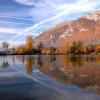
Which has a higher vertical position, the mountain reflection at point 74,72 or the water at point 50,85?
the water at point 50,85

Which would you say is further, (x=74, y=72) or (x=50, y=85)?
(x=74, y=72)

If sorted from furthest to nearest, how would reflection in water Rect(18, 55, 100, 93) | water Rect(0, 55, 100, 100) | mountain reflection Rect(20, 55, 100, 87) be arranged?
mountain reflection Rect(20, 55, 100, 87)
reflection in water Rect(18, 55, 100, 93)
water Rect(0, 55, 100, 100)

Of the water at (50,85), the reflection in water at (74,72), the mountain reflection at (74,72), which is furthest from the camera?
the mountain reflection at (74,72)

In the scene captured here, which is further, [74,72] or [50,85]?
[74,72]

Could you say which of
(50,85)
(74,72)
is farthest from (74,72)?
(50,85)

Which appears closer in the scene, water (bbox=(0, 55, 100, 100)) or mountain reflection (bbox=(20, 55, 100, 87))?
water (bbox=(0, 55, 100, 100))

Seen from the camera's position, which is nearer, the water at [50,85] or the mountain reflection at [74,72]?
the water at [50,85]

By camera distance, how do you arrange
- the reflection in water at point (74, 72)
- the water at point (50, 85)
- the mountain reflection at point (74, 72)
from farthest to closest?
the mountain reflection at point (74, 72), the reflection in water at point (74, 72), the water at point (50, 85)

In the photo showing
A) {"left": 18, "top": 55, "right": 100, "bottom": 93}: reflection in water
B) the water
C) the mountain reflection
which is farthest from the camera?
the mountain reflection

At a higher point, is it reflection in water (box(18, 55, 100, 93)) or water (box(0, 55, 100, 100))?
water (box(0, 55, 100, 100))

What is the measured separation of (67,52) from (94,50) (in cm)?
2546

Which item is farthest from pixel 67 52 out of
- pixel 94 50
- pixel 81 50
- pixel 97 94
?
pixel 97 94

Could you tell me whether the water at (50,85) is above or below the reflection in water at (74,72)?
above

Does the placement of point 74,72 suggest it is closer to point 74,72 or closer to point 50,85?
point 74,72
